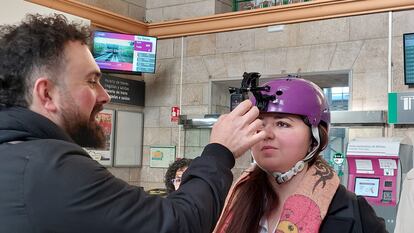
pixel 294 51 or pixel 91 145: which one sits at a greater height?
pixel 294 51

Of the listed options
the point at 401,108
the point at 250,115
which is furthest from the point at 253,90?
the point at 401,108

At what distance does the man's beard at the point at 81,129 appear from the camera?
1.28 metres

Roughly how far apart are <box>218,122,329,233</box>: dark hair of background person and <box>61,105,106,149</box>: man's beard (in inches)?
22.4

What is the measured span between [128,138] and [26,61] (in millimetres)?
5714

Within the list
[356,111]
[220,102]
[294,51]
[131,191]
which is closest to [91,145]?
[131,191]

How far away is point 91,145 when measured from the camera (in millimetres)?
1432

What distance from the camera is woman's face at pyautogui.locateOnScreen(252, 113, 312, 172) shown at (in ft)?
5.58

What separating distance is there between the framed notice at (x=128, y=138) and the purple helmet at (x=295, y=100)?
5152 millimetres

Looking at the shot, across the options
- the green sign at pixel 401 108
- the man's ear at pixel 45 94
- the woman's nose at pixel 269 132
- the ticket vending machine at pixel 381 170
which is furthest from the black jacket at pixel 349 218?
the green sign at pixel 401 108

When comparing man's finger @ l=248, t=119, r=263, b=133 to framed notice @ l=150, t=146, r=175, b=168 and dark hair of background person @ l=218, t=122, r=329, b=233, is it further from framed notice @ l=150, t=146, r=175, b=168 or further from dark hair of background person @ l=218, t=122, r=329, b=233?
framed notice @ l=150, t=146, r=175, b=168

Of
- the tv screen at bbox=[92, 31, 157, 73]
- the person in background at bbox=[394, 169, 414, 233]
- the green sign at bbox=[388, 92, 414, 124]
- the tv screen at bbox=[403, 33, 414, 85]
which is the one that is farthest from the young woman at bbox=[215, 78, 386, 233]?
the tv screen at bbox=[92, 31, 157, 73]

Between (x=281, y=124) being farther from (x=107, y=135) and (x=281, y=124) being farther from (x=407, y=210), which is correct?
(x=107, y=135)

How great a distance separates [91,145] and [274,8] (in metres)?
4.93

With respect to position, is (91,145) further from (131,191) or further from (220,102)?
(220,102)
